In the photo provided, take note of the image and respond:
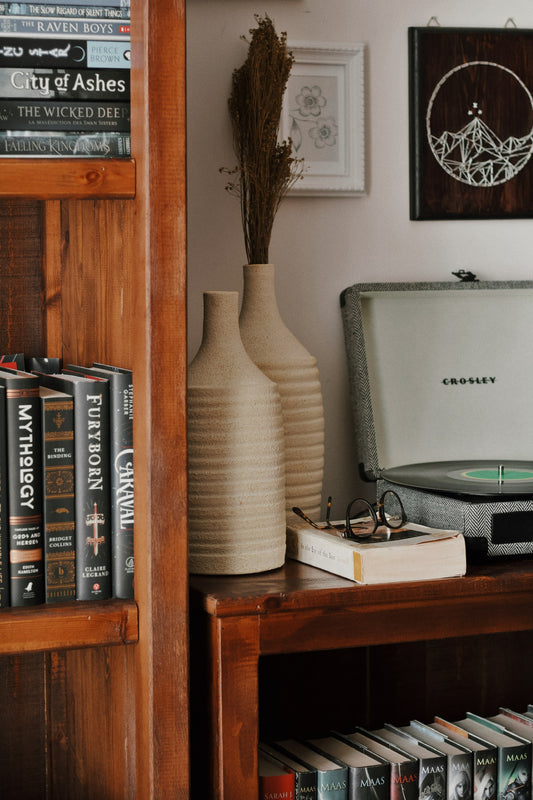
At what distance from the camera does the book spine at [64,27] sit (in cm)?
109

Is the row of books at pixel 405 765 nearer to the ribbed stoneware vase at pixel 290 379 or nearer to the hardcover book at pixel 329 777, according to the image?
the hardcover book at pixel 329 777

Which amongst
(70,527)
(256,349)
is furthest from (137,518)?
(256,349)

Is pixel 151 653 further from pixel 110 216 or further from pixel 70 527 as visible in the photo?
pixel 110 216

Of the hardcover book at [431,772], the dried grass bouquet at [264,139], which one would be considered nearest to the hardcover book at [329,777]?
the hardcover book at [431,772]

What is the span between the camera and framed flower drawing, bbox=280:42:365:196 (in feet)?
5.13

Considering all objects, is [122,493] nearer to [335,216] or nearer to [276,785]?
[276,785]

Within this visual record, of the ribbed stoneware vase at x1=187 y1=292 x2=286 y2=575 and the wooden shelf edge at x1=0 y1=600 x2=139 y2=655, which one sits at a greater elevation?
the ribbed stoneware vase at x1=187 y1=292 x2=286 y2=575

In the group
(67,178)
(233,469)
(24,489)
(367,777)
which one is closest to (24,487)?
(24,489)

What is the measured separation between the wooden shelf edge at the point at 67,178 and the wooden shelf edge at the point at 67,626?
18.6 inches

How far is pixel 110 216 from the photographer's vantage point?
4.16ft

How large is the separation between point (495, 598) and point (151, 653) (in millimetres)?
449

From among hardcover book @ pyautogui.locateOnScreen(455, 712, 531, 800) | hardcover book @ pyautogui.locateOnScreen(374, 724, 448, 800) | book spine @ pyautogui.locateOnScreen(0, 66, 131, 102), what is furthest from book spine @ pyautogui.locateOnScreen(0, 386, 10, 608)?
hardcover book @ pyautogui.locateOnScreen(455, 712, 531, 800)

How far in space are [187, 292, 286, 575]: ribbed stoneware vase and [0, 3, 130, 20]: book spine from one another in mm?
435

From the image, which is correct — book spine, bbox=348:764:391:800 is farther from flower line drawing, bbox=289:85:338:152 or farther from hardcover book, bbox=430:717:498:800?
flower line drawing, bbox=289:85:338:152
